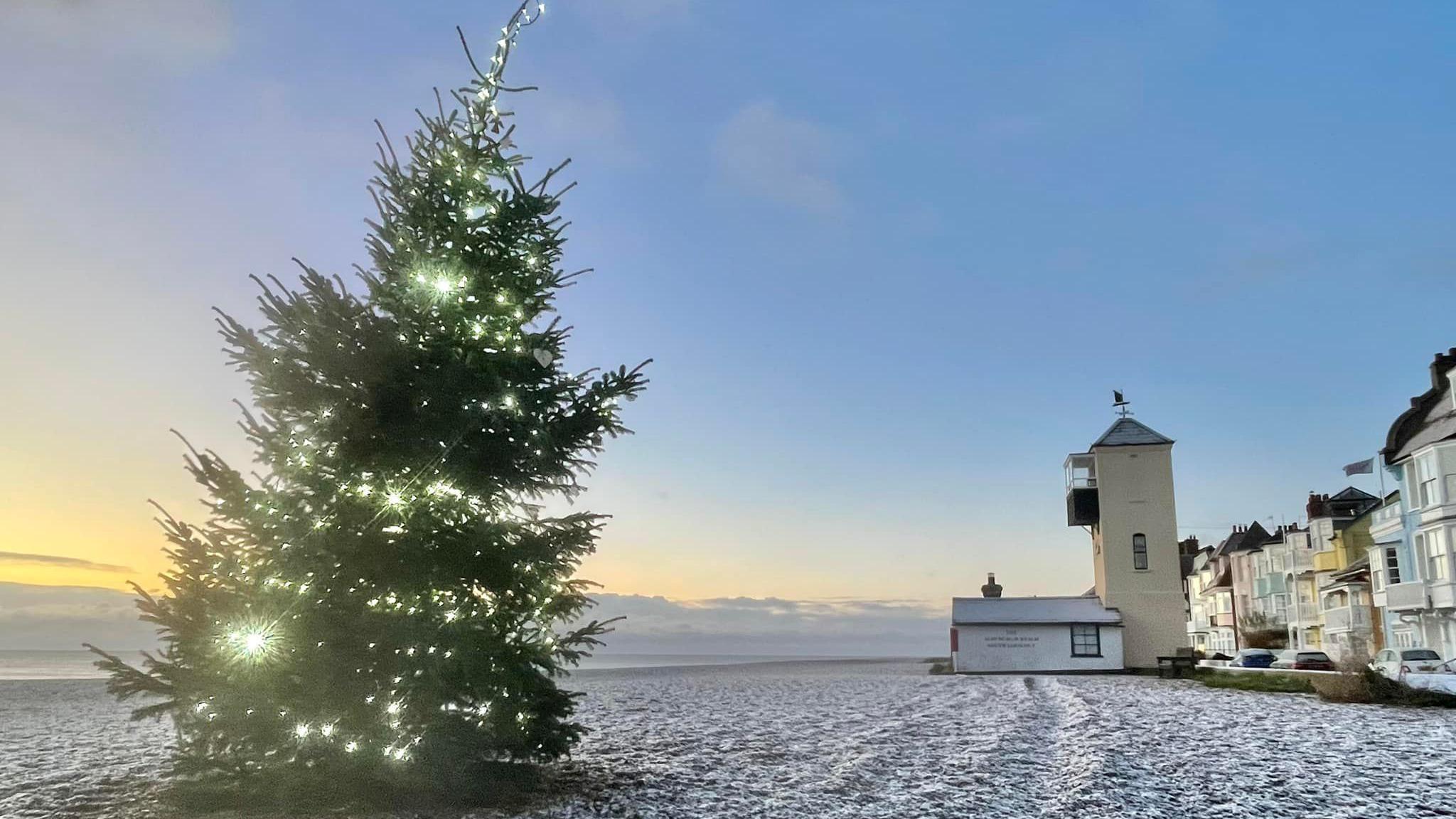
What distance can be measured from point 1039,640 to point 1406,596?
45.4ft

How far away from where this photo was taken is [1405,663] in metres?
23.7

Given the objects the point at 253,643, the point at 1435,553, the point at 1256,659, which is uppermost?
the point at 1435,553

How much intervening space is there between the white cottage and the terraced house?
10.7m

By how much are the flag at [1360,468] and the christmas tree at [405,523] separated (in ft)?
159

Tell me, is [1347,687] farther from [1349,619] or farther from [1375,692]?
[1349,619]

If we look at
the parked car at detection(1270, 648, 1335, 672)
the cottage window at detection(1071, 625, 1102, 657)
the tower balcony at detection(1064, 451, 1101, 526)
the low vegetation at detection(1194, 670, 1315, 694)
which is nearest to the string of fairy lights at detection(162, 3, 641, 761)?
the low vegetation at detection(1194, 670, 1315, 694)

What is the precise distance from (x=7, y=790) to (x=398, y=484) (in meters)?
5.79

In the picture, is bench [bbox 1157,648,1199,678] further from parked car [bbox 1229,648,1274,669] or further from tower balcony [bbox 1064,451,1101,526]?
tower balcony [bbox 1064,451,1101,526]

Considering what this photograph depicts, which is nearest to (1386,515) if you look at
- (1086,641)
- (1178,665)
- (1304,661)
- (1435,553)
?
(1435,553)

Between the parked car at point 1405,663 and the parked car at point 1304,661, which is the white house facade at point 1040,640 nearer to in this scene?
the parked car at point 1304,661

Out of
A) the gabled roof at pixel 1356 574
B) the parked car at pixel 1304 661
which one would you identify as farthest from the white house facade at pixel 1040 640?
the gabled roof at pixel 1356 574

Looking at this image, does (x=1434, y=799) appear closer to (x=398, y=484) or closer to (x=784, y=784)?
(x=784, y=784)

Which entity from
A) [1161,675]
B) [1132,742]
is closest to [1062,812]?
[1132,742]

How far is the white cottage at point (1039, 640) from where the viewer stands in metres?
40.2
